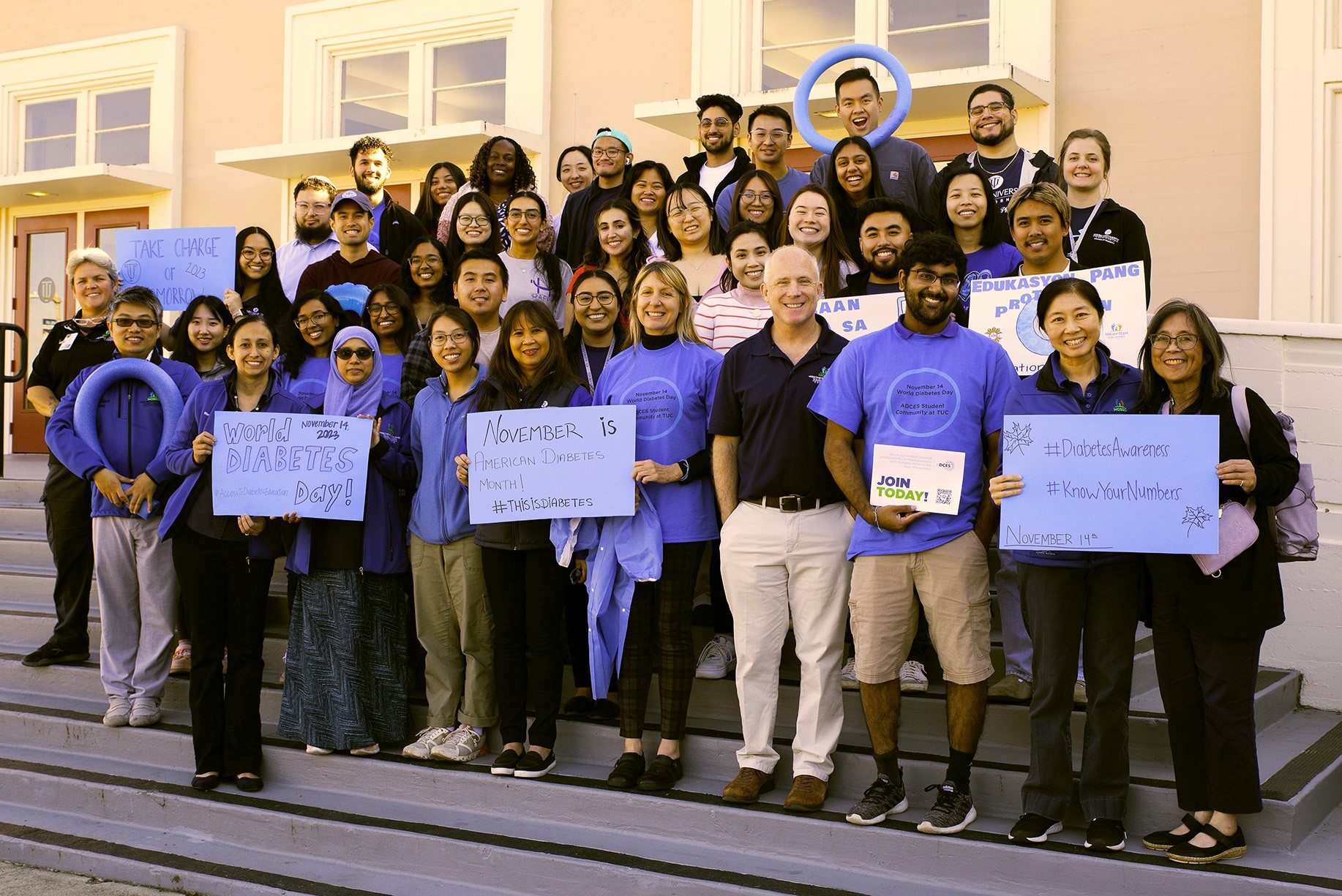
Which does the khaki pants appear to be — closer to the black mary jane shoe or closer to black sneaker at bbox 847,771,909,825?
black sneaker at bbox 847,771,909,825

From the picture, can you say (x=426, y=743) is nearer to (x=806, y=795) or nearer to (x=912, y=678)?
(x=806, y=795)

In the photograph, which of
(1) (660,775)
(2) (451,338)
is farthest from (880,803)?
(2) (451,338)

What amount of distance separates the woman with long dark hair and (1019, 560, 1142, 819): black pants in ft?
6.17

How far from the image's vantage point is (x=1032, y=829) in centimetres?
372

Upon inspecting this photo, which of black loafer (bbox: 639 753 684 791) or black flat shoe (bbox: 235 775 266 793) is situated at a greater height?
black loafer (bbox: 639 753 684 791)

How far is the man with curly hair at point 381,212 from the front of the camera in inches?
272

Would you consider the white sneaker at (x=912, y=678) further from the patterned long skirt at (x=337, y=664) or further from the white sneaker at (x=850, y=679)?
the patterned long skirt at (x=337, y=664)

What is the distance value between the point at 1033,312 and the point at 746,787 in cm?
221

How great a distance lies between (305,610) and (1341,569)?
4731 millimetres

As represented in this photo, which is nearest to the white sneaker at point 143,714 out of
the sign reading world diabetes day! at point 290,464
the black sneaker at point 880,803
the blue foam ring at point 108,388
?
the blue foam ring at point 108,388

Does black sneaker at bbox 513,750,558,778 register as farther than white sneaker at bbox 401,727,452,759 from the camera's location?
A: No

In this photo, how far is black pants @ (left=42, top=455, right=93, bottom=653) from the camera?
5.80m

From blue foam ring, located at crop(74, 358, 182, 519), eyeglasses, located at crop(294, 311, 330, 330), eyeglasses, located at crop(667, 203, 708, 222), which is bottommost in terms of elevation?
blue foam ring, located at crop(74, 358, 182, 519)

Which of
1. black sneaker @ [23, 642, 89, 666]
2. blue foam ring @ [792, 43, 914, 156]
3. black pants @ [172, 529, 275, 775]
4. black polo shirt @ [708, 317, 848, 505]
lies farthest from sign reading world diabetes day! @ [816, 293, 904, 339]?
black sneaker @ [23, 642, 89, 666]
